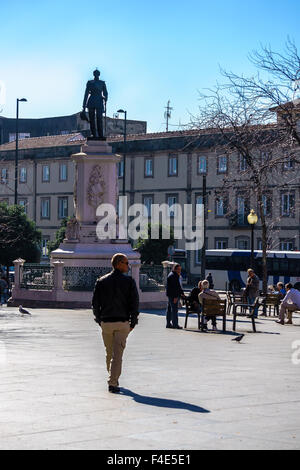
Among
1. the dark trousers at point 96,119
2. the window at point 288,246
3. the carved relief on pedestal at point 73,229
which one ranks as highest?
the dark trousers at point 96,119

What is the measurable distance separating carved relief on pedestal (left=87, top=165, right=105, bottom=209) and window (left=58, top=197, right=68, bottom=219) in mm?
42182

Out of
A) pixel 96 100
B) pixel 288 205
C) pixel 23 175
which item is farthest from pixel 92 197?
pixel 23 175

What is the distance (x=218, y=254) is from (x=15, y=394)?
1889 inches

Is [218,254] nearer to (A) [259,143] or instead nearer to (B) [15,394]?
(A) [259,143]

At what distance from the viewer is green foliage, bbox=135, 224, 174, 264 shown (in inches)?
2474

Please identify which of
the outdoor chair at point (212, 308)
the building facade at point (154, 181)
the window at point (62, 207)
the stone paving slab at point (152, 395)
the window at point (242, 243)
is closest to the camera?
the stone paving slab at point (152, 395)

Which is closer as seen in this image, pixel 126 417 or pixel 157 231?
pixel 126 417

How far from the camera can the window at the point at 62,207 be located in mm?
76250

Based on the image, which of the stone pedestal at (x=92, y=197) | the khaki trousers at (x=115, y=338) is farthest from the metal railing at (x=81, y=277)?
the khaki trousers at (x=115, y=338)

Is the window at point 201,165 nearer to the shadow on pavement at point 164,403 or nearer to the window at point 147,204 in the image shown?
the window at point 147,204

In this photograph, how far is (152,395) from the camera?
35.7ft

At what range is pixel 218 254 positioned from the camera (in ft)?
191

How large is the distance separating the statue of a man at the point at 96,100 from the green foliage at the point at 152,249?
1102 inches
